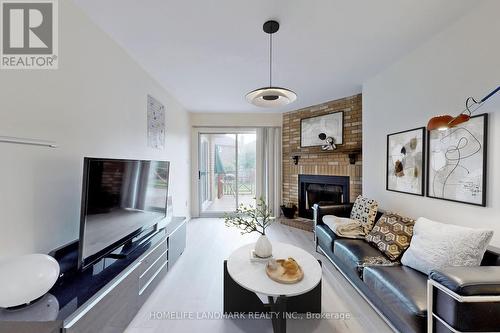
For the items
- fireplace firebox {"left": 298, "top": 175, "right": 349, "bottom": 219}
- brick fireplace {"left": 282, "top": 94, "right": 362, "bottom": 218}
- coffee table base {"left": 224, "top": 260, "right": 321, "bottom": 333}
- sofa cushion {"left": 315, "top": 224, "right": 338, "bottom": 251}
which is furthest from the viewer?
fireplace firebox {"left": 298, "top": 175, "right": 349, "bottom": 219}

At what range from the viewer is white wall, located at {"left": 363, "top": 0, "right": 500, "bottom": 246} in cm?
166

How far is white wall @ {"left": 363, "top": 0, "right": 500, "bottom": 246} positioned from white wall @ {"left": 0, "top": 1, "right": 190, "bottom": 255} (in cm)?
319

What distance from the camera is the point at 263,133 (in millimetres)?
5090

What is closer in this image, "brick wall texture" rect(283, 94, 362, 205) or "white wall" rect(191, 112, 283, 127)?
"brick wall texture" rect(283, 94, 362, 205)

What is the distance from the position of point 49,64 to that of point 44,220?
1.08 m

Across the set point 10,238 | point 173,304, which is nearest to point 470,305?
point 173,304

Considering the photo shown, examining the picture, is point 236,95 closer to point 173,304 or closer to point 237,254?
point 237,254

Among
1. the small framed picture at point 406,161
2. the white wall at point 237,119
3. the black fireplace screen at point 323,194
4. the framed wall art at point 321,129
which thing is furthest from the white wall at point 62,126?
the black fireplace screen at point 323,194

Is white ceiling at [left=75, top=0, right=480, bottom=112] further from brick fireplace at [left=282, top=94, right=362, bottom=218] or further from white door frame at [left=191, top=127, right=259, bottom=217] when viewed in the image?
white door frame at [left=191, top=127, right=259, bottom=217]

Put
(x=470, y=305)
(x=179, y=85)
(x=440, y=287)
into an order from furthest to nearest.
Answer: (x=179, y=85) < (x=440, y=287) < (x=470, y=305)

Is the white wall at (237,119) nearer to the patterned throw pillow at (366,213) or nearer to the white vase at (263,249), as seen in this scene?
the patterned throw pillow at (366,213)

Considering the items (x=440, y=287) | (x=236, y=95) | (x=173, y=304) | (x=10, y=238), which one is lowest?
(x=173, y=304)

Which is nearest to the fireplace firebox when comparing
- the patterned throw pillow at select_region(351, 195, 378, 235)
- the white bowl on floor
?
the patterned throw pillow at select_region(351, 195, 378, 235)

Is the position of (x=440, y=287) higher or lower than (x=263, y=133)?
lower
